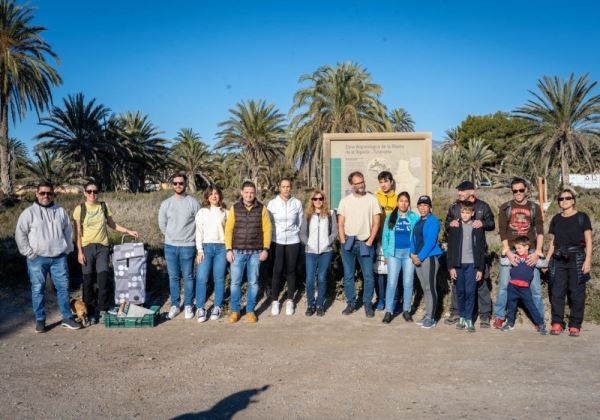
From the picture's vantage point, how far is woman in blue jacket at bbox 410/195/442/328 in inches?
246

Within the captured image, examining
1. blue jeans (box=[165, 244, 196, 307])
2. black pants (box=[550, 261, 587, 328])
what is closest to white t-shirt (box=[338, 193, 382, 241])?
blue jeans (box=[165, 244, 196, 307])

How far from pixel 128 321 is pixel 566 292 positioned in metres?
5.54

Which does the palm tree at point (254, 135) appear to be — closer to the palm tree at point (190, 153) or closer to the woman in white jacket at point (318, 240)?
the palm tree at point (190, 153)

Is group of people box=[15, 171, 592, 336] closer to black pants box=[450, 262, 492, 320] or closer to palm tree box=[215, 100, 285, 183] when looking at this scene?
black pants box=[450, 262, 492, 320]

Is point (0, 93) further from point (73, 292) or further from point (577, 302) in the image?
point (577, 302)

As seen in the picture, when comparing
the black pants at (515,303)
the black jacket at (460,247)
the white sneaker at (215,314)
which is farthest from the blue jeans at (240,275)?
the black pants at (515,303)

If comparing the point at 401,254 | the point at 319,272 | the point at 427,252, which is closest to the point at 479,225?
the point at 427,252

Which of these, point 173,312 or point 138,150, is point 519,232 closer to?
point 173,312

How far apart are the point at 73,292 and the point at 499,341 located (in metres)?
6.32

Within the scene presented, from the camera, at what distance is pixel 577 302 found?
5805 millimetres

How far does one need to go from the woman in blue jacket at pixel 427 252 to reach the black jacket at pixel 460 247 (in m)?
0.17

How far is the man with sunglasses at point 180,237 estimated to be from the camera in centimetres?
668

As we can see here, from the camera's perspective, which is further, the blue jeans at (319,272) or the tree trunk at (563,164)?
the tree trunk at (563,164)

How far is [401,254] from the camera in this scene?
6.44 m
